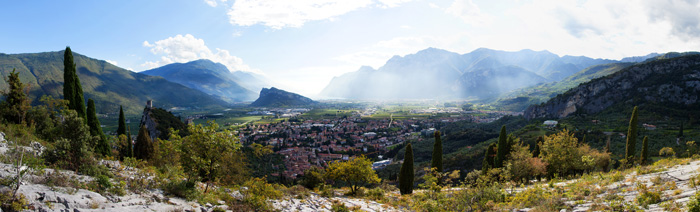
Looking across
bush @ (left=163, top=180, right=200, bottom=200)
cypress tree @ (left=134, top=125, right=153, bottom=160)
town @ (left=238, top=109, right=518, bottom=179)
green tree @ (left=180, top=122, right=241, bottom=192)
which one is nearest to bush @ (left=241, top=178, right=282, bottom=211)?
green tree @ (left=180, top=122, right=241, bottom=192)

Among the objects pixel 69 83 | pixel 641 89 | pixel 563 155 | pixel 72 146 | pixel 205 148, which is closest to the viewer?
pixel 72 146

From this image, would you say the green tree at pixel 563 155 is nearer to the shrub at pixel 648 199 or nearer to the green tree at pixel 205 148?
the shrub at pixel 648 199

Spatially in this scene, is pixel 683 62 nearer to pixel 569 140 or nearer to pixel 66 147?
pixel 569 140

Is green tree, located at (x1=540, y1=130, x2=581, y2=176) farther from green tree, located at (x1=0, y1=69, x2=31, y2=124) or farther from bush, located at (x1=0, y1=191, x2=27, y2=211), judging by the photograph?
green tree, located at (x1=0, y1=69, x2=31, y2=124)

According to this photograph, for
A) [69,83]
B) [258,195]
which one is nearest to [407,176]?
[258,195]

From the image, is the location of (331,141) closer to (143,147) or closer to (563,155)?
(143,147)

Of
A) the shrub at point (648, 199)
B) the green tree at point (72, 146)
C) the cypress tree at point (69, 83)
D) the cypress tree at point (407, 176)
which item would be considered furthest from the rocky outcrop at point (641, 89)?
the cypress tree at point (69, 83)

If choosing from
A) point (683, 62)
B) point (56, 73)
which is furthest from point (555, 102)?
point (56, 73)
